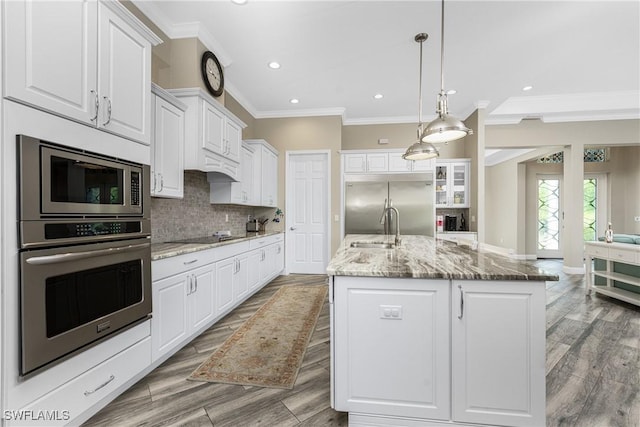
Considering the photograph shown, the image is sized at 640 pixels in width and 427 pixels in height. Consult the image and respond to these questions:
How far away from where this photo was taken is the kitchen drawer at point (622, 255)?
3.32m

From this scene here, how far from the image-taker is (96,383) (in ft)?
4.93

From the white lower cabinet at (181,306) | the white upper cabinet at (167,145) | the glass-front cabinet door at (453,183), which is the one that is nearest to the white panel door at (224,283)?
the white lower cabinet at (181,306)

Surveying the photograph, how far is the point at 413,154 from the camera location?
105 inches

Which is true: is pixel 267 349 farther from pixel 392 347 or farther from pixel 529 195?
pixel 529 195

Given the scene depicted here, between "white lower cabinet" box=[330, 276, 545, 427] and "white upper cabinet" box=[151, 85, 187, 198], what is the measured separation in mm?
1770

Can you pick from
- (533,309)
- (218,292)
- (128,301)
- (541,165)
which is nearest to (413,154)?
A: (533,309)

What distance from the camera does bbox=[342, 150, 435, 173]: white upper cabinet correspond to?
499 cm

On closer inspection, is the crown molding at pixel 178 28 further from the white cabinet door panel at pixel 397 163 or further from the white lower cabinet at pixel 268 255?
the white cabinet door panel at pixel 397 163

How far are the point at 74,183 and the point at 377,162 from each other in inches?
172

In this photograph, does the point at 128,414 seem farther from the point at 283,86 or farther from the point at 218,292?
the point at 283,86

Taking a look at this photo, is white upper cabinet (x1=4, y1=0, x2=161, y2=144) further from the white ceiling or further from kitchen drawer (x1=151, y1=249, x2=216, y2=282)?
the white ceiling

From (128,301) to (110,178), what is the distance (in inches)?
28.8

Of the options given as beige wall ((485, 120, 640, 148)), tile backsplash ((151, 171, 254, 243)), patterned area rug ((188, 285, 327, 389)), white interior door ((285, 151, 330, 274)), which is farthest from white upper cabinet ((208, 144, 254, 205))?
beige wall ((485, 120, 640, 148))

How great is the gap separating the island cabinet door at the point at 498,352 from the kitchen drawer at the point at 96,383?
1.86m
